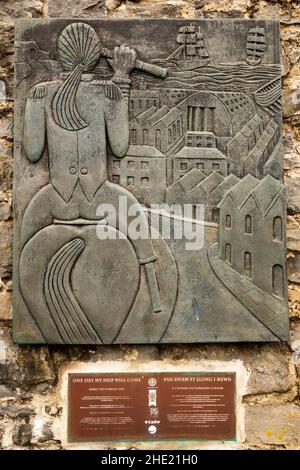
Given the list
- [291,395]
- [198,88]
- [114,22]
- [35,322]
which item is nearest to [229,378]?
[291,395]

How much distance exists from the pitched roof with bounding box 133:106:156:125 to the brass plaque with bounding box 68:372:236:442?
4.46ft

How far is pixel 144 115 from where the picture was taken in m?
3.06

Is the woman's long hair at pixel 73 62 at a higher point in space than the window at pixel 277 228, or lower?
higher

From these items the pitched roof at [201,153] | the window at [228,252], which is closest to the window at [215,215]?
the window at [228,252]

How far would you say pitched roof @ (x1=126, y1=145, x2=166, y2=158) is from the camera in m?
3.04

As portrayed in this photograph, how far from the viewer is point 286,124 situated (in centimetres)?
316

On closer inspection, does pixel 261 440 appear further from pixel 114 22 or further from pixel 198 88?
pixel 114 22

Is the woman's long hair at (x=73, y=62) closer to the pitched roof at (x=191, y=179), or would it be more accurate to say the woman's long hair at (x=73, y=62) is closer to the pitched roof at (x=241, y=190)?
the pitched roof at (x=191, y=179)

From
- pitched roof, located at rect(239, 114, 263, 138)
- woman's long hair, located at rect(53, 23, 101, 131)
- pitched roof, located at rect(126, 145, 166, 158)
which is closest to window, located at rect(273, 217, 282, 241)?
pitched roof, located at rect(239, 114, 263, 138)

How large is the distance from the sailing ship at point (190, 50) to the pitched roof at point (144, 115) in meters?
0.29

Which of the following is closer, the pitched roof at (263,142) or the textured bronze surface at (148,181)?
the textured bronze surface at (148,181)

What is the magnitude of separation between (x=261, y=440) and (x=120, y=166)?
1.65m

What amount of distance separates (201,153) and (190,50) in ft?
1.88

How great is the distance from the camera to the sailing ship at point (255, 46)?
122 inches
